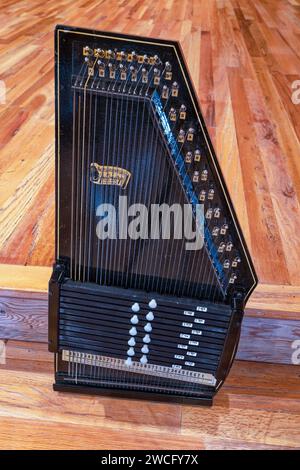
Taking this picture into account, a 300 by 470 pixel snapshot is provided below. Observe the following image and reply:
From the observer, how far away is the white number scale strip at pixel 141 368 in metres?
1.17

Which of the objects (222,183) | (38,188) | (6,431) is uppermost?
(222,183)

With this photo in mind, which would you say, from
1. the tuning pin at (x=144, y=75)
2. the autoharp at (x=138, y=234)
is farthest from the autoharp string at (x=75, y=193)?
the tuning pin at (x=144, y=75)

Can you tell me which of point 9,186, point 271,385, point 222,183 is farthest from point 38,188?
point 271,385

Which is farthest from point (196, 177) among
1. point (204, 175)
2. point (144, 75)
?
point (144, 75)

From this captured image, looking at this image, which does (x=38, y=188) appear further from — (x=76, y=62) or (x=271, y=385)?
(x=271, y=385)

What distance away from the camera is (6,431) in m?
1.14

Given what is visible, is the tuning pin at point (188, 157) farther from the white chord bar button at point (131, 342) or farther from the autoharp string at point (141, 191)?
the white chord bar button at point (131, 342)

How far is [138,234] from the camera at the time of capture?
1.04 meters

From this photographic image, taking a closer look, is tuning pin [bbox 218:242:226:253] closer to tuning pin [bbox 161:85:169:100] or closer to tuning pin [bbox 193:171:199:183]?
tuning pin [bbox 193:171:199:183]

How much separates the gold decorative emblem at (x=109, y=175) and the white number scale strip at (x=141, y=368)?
44cm

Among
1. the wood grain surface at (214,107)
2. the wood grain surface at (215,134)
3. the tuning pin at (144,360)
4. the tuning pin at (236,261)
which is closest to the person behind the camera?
the tuning pin at (236,261)

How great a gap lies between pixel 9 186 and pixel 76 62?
830 mm

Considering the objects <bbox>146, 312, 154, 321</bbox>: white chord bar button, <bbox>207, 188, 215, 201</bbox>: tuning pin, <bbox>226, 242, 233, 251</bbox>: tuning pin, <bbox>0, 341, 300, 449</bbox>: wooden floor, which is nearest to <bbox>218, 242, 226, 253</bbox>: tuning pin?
<bbox>226, 242, 233, 251</bbox>: tuning pin

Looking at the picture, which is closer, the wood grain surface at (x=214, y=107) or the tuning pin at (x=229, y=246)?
the tuning pin at (x=229, y=246)
